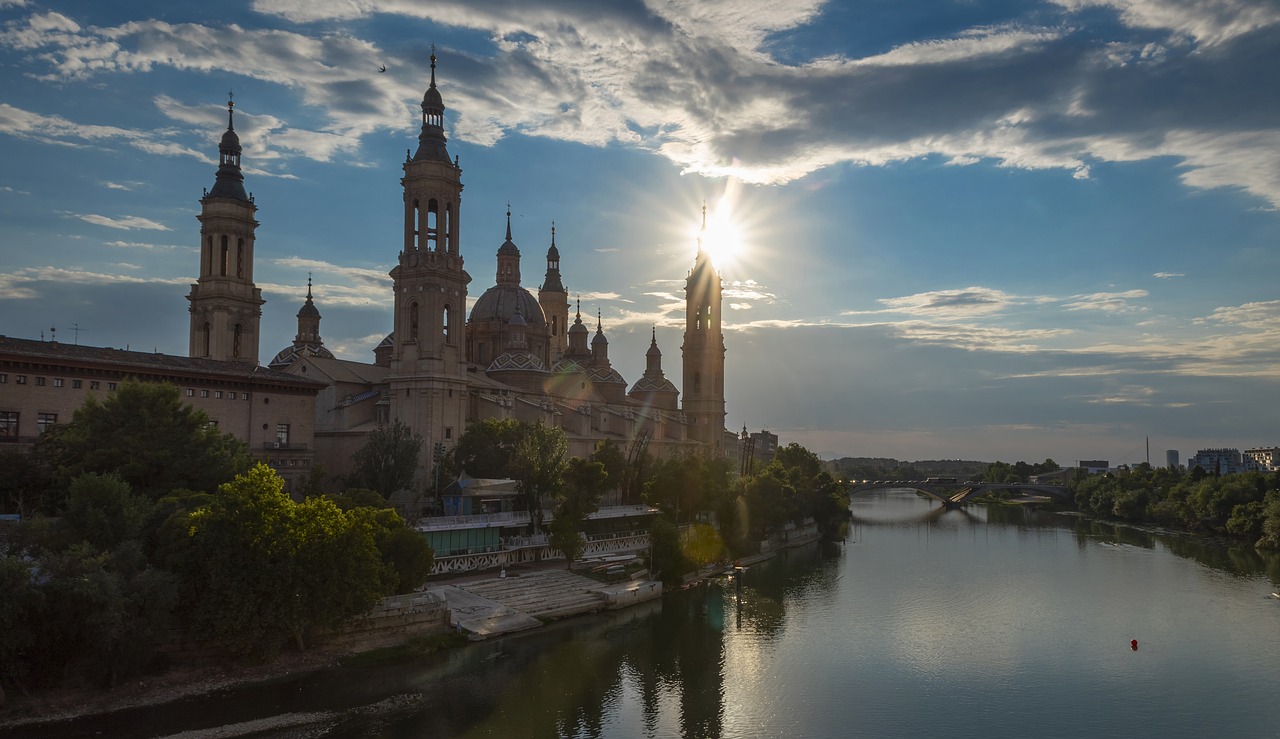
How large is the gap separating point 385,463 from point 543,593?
1349 cm

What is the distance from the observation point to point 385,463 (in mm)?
58219

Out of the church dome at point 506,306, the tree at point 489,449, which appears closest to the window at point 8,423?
the tree at point 489,449

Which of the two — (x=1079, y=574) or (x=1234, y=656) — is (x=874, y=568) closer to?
(x=1079, y=574)

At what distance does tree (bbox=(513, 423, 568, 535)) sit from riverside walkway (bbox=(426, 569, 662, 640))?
5123 millimetres

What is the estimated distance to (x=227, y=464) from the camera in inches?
1817

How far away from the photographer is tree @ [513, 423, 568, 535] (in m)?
61.0

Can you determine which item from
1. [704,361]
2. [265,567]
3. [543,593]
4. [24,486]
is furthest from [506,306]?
[265,567]

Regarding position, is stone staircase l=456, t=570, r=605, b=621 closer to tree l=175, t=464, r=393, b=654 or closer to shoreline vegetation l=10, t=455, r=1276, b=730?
shoreline vegetation l=10, t=455, r=1276, b=730

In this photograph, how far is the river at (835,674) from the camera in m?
34.8

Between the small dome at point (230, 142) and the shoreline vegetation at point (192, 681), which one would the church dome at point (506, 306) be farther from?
the shoreline vegetation at point (192, 681)

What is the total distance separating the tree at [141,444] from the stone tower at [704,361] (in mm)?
72939

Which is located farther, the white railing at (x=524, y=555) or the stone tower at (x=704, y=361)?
the stone tower at (x=704, y=361)

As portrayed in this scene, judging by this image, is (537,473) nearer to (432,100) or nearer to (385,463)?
(385,463)

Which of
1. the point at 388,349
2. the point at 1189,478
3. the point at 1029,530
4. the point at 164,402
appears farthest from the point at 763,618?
the point at 1189,478
